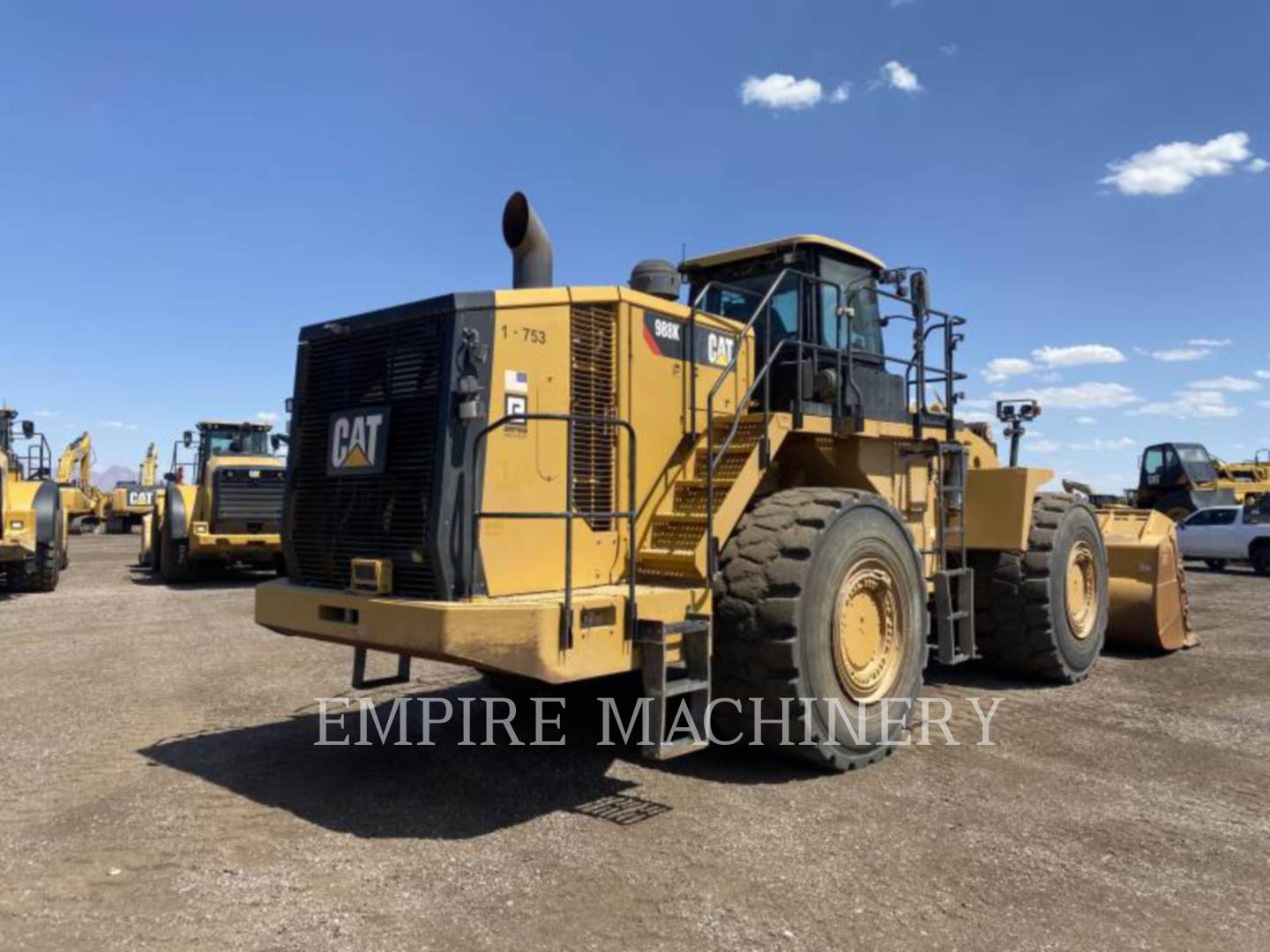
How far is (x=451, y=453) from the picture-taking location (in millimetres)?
4859

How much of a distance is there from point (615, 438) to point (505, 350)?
0.86 meters

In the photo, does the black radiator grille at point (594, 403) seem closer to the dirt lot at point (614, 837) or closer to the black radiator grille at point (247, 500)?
the dirt lot at point (614, 837)

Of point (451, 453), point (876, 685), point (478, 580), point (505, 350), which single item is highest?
point (505, 350)

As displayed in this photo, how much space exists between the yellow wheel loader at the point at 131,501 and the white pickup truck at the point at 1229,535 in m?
33.2

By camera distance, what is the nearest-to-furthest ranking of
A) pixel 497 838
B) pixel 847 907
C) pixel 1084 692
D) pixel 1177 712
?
pixel 847 907, pixel 497 838, pixel 1177 712, pixel 1084 692

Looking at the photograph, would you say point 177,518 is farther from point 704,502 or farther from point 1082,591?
point 1082,591

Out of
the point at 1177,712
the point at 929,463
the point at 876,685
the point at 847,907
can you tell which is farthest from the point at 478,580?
the point at 1177,712

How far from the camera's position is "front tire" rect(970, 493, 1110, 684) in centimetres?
818

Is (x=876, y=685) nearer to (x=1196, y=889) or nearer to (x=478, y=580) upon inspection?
(x=1196, y=889)

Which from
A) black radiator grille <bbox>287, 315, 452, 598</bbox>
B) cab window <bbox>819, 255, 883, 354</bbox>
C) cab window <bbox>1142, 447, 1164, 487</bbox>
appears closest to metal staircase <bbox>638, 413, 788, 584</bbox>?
black radiator grille <bbox>287, 315, 452, 598</bbox>

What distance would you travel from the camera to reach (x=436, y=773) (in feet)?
18.4

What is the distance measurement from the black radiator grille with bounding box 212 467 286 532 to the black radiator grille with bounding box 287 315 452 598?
428 inches

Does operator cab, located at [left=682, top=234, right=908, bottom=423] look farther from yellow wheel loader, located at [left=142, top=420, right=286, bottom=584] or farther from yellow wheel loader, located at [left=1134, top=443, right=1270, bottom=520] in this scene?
yellow wheel loader, located at [left=1134, top=443, right=1270, bottom=520]

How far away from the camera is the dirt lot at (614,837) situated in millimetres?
3691
